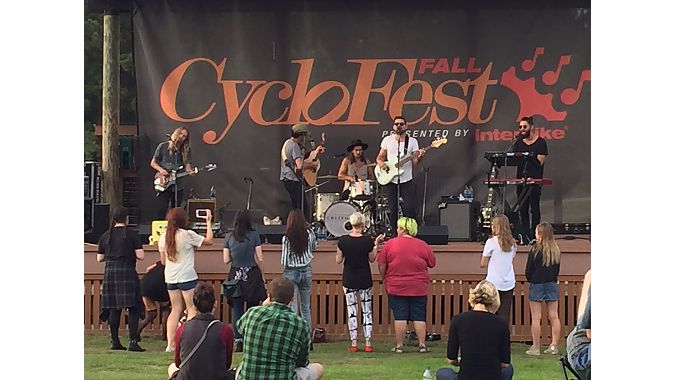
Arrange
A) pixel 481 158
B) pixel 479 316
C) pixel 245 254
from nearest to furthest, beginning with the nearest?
pixel 479 316 < pixel 245 254 < pixel 481 158

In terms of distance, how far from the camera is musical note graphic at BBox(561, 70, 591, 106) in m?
13.8

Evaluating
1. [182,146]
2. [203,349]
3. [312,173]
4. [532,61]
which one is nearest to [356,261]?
[203,349]

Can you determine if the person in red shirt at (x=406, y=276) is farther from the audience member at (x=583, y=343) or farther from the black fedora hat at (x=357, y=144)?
the black fedora hat at (x=357, y=144)

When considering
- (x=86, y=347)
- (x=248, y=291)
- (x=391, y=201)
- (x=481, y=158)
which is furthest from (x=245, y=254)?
(x=481, y=158)

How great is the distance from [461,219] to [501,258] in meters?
2.82

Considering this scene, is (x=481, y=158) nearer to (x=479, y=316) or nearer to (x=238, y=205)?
(x=238, y=205)

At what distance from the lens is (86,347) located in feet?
34.5

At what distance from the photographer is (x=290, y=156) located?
13555mm

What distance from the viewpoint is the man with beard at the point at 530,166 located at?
42.5 ft

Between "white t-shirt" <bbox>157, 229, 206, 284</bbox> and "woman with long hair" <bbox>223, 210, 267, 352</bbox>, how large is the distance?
302 millimetres

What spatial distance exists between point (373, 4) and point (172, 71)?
95.6 inches

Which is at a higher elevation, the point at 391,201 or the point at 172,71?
the point at 172,71

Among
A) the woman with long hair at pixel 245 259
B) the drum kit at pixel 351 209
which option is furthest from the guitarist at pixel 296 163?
the woman with long hair at pixel 245 259

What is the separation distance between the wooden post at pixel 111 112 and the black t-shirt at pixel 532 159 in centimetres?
464
